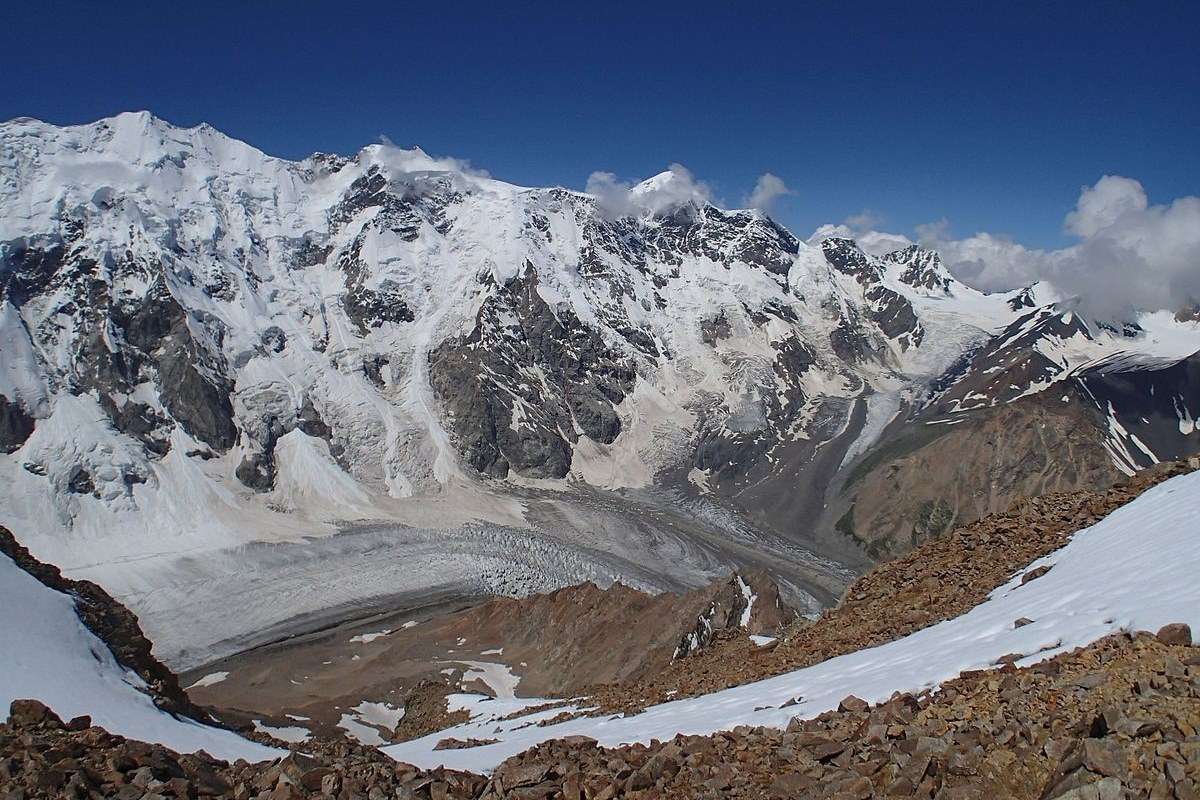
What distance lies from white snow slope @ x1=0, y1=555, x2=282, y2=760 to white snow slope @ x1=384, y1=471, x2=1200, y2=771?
672cm

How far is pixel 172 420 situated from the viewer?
19512cm

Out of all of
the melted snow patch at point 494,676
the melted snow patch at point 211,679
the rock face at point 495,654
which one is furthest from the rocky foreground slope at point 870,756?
the melted snow patch at point 211,679

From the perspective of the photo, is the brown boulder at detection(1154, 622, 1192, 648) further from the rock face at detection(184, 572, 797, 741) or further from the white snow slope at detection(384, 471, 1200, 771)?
the rock face at detection(184, 572, 797, 741)

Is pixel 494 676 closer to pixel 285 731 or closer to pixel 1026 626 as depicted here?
pixel 285 731

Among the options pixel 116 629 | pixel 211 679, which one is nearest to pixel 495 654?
pixel 211 679

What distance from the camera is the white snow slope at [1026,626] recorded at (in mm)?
12422

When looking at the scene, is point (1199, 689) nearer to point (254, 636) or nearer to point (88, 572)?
point (254, 636)

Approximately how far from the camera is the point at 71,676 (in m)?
21.9

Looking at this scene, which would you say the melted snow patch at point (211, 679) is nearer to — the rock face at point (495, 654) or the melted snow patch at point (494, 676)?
the rock face at point (495, 654)

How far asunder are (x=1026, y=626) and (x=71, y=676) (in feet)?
83.0

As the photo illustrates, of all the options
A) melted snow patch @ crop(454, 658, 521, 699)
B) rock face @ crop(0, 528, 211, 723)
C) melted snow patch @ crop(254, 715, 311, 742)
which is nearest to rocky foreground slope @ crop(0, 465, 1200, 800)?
rock face @ crop(0, 528, 211, 723)

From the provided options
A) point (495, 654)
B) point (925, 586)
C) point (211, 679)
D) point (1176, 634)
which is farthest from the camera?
point (211, 679)

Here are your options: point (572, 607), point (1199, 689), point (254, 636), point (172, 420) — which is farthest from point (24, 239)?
point (1199, 689)

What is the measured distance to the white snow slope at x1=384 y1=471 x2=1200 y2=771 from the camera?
1242cm
